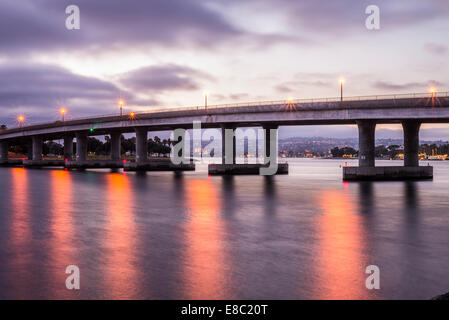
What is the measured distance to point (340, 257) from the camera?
492 inches

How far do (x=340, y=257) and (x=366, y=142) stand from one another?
4999cm

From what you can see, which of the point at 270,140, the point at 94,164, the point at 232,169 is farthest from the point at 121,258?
the point at 94,164

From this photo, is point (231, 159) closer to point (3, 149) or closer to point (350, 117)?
point (350, 117)

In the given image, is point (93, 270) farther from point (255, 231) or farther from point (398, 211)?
point (398, 211)

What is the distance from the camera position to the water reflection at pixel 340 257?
30.1 feet

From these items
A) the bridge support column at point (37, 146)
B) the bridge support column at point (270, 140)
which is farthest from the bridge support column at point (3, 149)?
the bridge support column at point (270, 140)

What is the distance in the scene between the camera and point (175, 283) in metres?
9.73

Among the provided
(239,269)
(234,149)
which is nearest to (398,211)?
(239,269)

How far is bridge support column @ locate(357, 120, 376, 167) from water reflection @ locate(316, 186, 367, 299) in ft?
124

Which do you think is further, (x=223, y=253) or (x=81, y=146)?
(x=81, y=146)

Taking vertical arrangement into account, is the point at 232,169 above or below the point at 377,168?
below

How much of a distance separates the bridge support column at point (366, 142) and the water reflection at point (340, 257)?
124 ft

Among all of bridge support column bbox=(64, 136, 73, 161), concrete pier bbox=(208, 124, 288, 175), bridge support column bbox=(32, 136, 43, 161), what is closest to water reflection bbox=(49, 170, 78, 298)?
concrete pier bbox=(208, 124, 288, 175)
